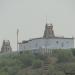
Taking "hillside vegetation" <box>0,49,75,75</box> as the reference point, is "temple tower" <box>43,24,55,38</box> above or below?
above

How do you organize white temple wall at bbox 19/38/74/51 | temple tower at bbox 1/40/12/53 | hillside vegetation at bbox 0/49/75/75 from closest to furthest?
hillside vegetation at bbox 0/49/75/75, white temple wall at bbox 19/38/74/51, temple tower at bbox 1/40/12/53

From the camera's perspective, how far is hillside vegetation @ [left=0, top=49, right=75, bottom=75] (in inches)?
1743

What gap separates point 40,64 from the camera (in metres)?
48.9

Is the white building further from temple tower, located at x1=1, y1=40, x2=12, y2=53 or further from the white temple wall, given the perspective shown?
temple tower, located at x1=1, y1=40, x2=12, y2=53

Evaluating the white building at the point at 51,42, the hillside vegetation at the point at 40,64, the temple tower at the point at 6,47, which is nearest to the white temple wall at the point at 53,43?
the white building at the point at 51,42

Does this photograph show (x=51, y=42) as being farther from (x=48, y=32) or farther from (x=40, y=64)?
(x=40, y=64)

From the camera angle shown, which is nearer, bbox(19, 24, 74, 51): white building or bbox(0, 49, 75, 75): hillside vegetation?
bbox(0, 49, 75, 75): hillside vegetation

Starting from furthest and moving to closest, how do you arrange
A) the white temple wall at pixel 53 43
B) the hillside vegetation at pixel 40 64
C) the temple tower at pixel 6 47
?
the temple tower at pixel 6 47, the white temple wall at pixel 53 43, the hillside vegetation at pixel 40 64

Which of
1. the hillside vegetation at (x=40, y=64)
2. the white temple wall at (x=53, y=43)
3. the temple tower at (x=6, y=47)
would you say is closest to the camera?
the hillside vegetation at (x=40, y=64)

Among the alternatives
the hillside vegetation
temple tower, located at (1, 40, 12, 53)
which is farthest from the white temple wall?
temple tower, located at (1, 40, 12, 53)

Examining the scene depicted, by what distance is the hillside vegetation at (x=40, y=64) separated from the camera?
44.3m

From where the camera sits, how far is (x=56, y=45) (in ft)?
211

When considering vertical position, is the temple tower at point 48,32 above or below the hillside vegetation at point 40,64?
above

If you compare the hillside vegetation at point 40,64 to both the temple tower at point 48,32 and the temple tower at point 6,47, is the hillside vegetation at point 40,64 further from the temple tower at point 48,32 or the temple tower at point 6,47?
the temple tower at point 6,47
